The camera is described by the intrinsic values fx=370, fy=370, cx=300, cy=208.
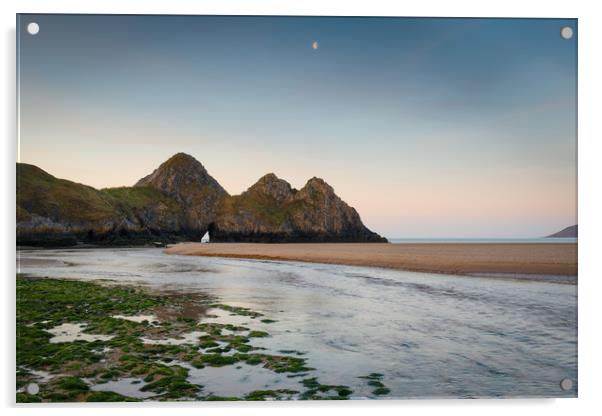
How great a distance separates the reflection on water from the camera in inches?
209

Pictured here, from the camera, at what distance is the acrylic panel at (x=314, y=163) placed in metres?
5.45

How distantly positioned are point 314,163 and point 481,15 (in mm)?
3906

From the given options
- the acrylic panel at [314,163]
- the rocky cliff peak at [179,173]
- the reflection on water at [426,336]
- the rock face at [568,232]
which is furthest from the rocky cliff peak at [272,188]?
the rock face at [568,232]

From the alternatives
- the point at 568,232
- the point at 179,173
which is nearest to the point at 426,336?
the point at 568,232

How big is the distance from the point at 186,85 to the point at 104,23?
1.59m

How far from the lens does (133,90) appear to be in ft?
22.3

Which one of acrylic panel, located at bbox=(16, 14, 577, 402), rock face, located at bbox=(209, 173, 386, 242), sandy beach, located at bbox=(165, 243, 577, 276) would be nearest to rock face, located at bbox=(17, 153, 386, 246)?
rock face, located at bbox=(209, 173, 386, 242)

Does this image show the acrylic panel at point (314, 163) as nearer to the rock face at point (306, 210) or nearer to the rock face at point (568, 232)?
the rock face at point (568, 232)

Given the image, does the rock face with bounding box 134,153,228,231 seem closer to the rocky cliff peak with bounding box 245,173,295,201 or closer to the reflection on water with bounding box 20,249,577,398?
the rocky cliff peak with bounding box 245,173,295,201

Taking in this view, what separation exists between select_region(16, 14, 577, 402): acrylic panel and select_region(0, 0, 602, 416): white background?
149 millimetres

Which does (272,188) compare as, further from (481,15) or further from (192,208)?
(192,208)

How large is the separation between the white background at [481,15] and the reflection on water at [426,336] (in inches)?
10.1

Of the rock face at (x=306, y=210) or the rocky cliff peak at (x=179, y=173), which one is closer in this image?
the rock face at (x=306, y=210)

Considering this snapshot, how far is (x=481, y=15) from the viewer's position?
20.7ft
